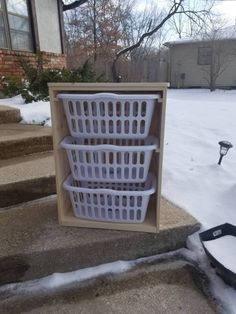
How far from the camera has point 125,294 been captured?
1074 mm

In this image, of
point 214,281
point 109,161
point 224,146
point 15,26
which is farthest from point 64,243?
point 15,26

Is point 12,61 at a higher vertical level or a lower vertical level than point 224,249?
higher

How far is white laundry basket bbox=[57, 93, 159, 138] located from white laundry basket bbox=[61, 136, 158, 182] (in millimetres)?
59

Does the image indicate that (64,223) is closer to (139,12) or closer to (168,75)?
(168,75)

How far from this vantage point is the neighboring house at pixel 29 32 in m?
4.17

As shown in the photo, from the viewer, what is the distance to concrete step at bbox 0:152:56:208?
1426 millimetres

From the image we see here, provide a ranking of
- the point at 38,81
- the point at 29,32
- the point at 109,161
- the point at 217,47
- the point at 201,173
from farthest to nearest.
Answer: the point at 217,47, the point at 29,32, the point at 38,81, the point at 201,173, the point at 109,161

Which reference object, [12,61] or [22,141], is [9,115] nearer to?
[22,141]

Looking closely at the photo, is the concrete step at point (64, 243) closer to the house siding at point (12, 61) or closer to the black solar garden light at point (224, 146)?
the black solar garden light at point (224, 146)

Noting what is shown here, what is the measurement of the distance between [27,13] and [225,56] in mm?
8659

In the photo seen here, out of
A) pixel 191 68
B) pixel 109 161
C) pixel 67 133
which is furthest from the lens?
pixel 191 68

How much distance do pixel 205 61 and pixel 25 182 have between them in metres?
11.8

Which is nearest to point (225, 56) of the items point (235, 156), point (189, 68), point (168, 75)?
point (189, 68)

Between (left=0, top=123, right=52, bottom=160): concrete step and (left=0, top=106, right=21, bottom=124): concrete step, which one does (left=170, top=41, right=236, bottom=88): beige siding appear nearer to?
(left=0, top=106, right=21, bottom=124): concrete step
